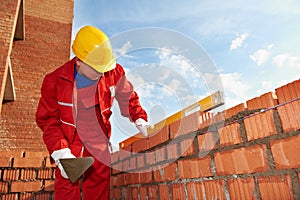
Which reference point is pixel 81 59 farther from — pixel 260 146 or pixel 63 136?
pixel 260 146

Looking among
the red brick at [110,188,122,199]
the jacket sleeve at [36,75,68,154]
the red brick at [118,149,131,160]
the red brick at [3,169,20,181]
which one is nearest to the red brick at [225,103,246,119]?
the jacket sleeve at [36,75,68,154]

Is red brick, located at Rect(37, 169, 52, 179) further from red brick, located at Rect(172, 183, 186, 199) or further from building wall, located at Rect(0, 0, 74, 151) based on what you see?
building wall, located at Rect(0, 0, 74, 151)

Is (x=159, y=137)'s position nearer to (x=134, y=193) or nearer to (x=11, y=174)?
(x=134, y=193)

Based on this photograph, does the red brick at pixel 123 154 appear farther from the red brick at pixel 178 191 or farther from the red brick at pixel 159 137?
the red brick at pixel 178 191

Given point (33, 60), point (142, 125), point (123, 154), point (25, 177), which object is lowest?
point (25, 177)

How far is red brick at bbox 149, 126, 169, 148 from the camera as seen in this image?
2.17 metres

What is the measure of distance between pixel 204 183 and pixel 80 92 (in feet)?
4.05

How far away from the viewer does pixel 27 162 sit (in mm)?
2939

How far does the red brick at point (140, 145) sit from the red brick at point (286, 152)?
1.36m

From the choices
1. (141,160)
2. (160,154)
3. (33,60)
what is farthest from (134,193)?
(33,60)

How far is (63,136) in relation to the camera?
2029mm

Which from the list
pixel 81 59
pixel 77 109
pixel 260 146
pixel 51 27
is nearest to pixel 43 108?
pixel 77 109

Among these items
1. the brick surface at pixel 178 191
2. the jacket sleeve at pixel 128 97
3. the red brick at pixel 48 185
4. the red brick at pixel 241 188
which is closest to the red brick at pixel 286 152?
the red brick at pixel 241 188

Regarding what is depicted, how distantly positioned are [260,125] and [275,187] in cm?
33
